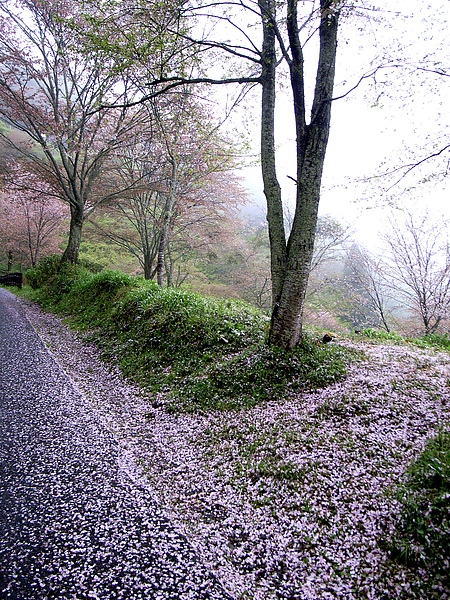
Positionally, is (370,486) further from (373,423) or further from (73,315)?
(73,315)

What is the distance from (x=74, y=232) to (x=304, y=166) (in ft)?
34.3

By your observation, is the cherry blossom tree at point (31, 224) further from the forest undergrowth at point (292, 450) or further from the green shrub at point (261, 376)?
the green shrub at point (261, 376)

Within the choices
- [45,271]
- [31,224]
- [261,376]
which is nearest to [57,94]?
[45,271]

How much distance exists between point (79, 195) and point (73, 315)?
578 cm

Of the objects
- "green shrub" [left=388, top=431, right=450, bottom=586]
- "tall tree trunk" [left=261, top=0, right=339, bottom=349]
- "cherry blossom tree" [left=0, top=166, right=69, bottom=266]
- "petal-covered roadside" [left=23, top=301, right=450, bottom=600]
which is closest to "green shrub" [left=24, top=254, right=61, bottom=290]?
"cherry blossom tree" [left=0, top=166, right=69, bottom=266]

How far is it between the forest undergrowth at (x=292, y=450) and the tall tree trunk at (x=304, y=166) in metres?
0.58

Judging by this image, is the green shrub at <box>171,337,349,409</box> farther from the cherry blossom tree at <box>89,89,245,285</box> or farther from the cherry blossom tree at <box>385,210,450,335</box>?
the cherry blossom tree at <box>385,210,450,335</box>

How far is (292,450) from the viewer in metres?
2.57

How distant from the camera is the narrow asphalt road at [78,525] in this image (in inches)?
57.9

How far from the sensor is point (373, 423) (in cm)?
269

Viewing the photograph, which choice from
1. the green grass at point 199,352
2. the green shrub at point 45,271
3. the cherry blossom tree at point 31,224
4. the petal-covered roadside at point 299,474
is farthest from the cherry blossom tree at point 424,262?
the cherry blossom tree at point 31,224

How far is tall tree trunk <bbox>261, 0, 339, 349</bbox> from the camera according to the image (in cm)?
389

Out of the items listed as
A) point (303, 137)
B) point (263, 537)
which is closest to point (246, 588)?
point (263, 537)

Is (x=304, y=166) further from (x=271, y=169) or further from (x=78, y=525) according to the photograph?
(x=78, y=525)
